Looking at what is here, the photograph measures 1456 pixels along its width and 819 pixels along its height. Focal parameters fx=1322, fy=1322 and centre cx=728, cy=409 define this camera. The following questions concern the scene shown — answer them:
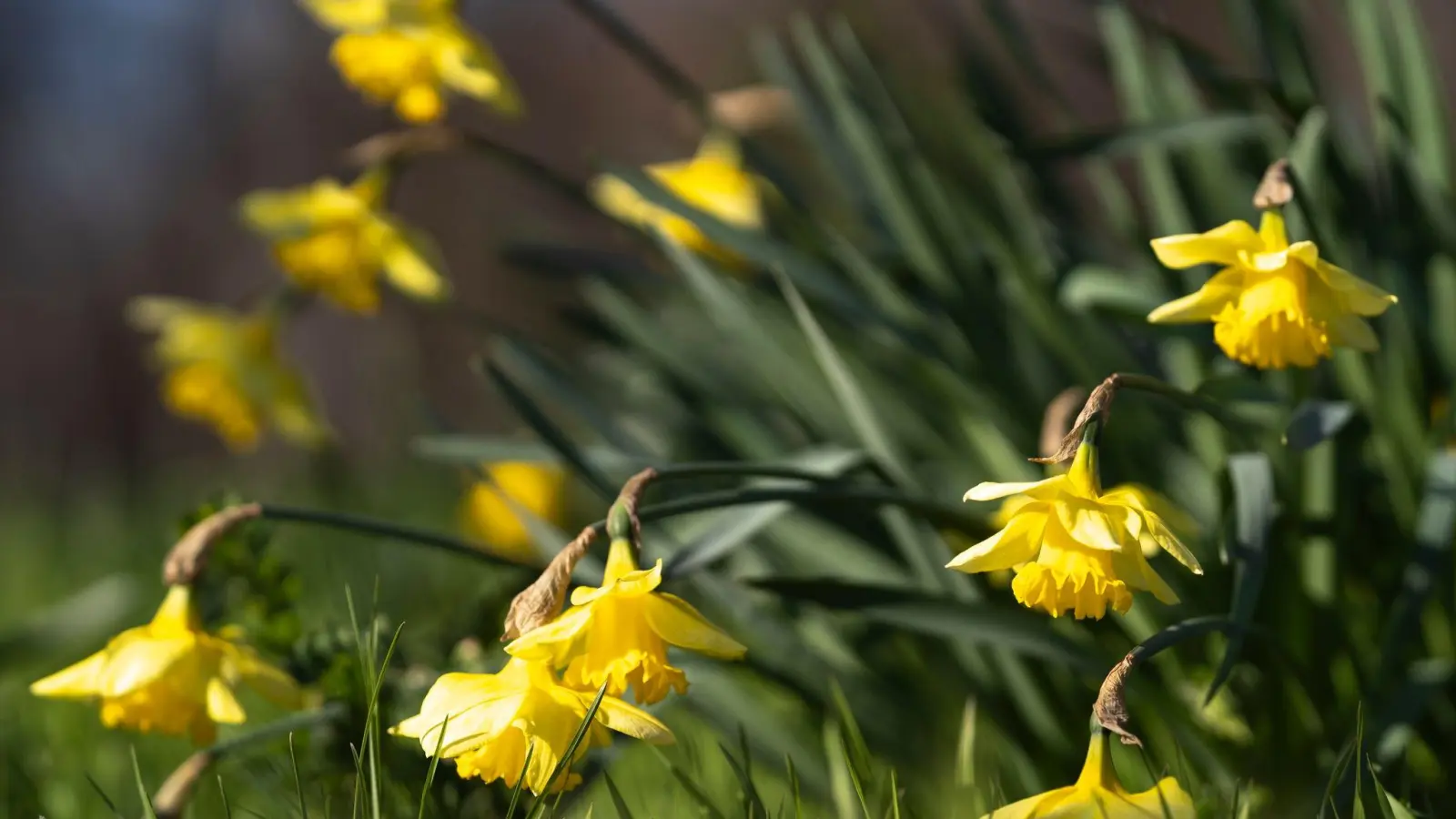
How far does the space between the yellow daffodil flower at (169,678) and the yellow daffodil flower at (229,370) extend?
0.79 meters

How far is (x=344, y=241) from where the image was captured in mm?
1590

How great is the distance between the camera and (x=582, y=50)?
8359mm

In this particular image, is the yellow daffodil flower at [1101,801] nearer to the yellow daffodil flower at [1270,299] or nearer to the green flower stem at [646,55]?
the yellow daffodil flower at [1270,299]

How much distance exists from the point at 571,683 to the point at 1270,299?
58 centimetres

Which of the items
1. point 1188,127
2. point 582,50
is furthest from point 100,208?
point 1188,127

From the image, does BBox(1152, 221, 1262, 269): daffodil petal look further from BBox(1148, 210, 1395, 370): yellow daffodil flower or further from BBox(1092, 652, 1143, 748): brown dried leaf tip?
BBox(1092, 652, 1143, 748): brown dried leaf tip

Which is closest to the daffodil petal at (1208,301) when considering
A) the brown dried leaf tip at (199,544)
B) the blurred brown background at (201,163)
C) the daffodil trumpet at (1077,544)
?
the daffodil trumpet at (1077,544)

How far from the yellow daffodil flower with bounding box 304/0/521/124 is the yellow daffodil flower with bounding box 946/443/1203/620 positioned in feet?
2.95

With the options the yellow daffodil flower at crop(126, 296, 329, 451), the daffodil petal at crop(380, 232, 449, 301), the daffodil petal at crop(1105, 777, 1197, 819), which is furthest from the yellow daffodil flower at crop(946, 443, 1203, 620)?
the yellow daffodil flower at crop(126, 296, 329, 451)

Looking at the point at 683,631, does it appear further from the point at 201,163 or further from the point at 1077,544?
the point at 201,163

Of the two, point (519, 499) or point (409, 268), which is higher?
point (409, 268)

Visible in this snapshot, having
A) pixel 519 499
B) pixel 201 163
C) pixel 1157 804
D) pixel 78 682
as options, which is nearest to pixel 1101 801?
pixel 1157 804

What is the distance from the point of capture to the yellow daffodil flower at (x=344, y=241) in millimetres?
1562

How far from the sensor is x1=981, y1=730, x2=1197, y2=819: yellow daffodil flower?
0.81 meters
